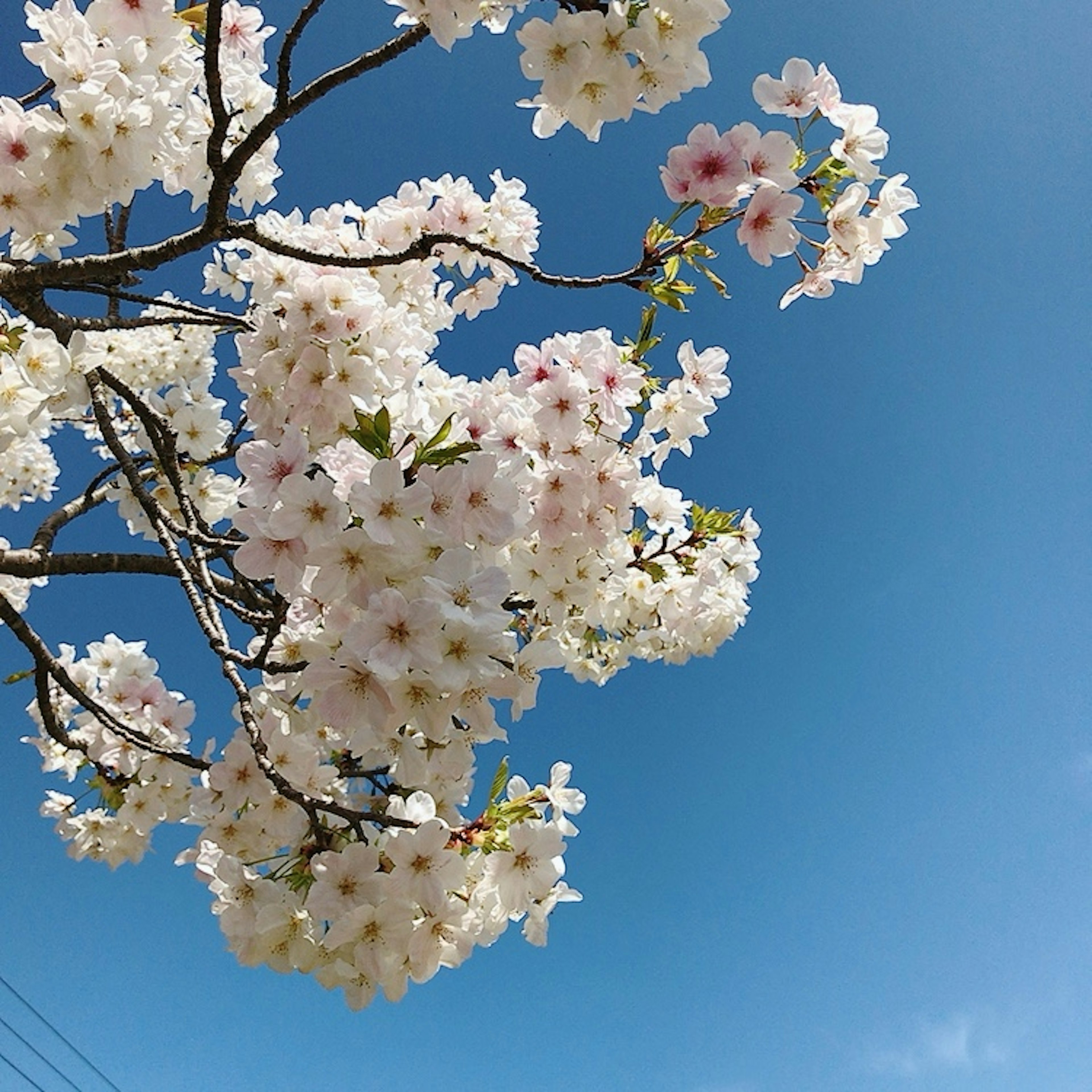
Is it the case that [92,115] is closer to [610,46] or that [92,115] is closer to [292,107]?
Answer: [292,107]

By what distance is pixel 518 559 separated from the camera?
252 centimetres

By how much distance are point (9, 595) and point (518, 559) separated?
392 centimetres

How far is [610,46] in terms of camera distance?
156cm

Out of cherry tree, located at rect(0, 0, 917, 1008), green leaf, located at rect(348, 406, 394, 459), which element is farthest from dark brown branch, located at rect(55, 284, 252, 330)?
green leaf, located at rect(348, 406, 394, 459)

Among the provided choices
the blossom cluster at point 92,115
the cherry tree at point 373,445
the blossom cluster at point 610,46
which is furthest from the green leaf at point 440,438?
the blossom cluster at point 92,115

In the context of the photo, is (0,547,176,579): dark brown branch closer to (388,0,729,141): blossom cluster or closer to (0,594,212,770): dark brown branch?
(0,594,212,770): dark brown branch

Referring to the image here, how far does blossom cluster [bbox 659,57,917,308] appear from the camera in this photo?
1.94m

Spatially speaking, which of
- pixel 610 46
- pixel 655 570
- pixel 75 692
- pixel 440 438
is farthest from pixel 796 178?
pixel 75 692

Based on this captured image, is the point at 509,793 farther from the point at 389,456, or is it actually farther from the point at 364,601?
the point at 389,456

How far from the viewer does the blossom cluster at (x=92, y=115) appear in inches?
81.2

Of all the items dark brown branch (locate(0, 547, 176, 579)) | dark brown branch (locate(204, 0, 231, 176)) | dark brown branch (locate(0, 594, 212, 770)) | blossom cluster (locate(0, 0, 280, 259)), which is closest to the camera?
dark brown branch (locate(204, 0, 231, 176))

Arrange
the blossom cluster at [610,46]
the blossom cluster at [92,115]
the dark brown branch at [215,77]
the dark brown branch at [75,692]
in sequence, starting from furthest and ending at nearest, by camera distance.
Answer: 1. the dark brown branch at [75,692]
2. the blossom cluster at [92,115]
3. the dark brown branch at [215,77]
4. the blossom cluster at [610,46]

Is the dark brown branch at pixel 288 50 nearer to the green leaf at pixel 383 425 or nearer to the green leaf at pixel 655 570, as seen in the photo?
the green leaf at pixel 383 425

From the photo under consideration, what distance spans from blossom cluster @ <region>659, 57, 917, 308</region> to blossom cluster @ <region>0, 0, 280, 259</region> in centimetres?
130
